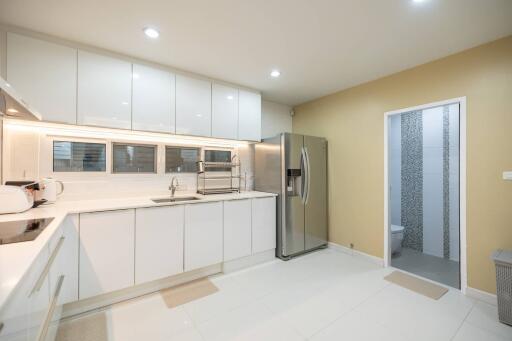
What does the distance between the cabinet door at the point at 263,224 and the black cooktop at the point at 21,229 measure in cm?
210

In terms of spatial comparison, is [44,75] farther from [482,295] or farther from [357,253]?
[482,295]

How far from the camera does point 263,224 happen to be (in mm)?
3158

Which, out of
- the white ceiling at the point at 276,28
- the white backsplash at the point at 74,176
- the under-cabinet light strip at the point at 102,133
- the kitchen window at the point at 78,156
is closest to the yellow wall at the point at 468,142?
the white ceiling at the point at 276,28

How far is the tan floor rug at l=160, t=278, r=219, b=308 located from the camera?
87.1 inches

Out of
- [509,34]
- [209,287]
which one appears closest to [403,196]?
[509,34]

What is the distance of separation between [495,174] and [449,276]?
1.37m

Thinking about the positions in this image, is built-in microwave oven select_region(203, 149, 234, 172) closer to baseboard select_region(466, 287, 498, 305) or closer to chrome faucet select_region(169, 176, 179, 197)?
chrome faucet select_region(169, 176, 179, 197)

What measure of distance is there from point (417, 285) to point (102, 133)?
12.9ft

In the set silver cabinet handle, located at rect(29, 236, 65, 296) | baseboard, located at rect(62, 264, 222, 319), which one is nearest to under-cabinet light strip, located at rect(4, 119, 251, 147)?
silver cabinet handle, located at rect(29, 236, 65, 296)

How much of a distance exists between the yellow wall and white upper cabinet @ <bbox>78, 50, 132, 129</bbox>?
292 centimetres

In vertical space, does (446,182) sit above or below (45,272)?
above

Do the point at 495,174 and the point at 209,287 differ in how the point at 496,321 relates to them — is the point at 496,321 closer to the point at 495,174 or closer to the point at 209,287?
the point at 495,174

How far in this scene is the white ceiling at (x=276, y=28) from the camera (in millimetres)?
1732

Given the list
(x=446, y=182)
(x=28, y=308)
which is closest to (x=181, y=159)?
(x=28, y=308)
